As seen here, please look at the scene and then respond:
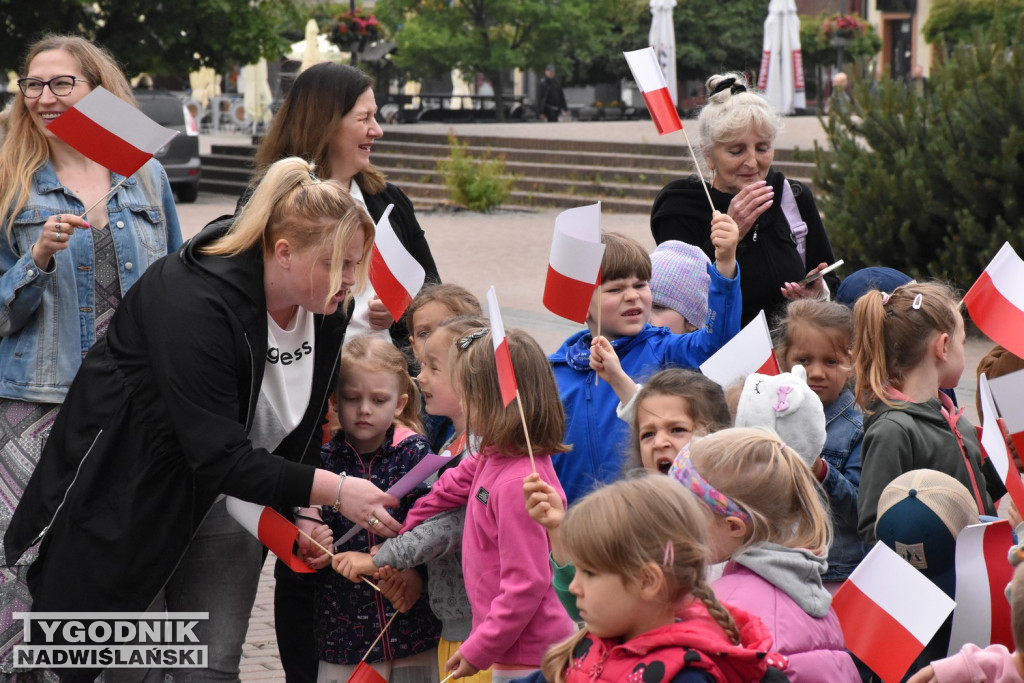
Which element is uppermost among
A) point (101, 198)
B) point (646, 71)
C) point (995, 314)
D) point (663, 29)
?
point (663, 29)

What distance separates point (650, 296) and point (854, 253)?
692cm

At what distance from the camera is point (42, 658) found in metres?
3.28

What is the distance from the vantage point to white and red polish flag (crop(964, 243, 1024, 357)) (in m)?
3.18

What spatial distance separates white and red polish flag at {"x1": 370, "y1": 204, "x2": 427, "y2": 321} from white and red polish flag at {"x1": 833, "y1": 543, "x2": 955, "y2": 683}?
158cm

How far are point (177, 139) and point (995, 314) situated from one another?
18451mm

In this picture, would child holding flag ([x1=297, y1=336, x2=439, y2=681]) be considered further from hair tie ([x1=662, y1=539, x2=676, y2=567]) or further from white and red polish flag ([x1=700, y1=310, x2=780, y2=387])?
hair tie ([x1=662, y1=539, x2=676, y2=567])

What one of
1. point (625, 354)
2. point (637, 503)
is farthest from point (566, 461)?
point (637, 503)

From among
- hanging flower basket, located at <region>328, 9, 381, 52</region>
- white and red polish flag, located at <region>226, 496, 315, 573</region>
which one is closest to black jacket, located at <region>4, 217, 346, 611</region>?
white and red polish flag, located at <region>226, 496, 315, 573</region>

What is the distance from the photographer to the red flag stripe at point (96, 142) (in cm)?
345

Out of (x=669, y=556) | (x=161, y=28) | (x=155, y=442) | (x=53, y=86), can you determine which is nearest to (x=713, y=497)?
(x=669, y=556)

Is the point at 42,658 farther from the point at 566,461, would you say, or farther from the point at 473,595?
the point at 566,461

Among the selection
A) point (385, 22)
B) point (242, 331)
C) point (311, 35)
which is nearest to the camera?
point (242, 331)

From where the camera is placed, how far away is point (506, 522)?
2934mm

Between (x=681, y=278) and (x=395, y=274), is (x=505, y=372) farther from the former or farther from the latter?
(x=681, y=278)
